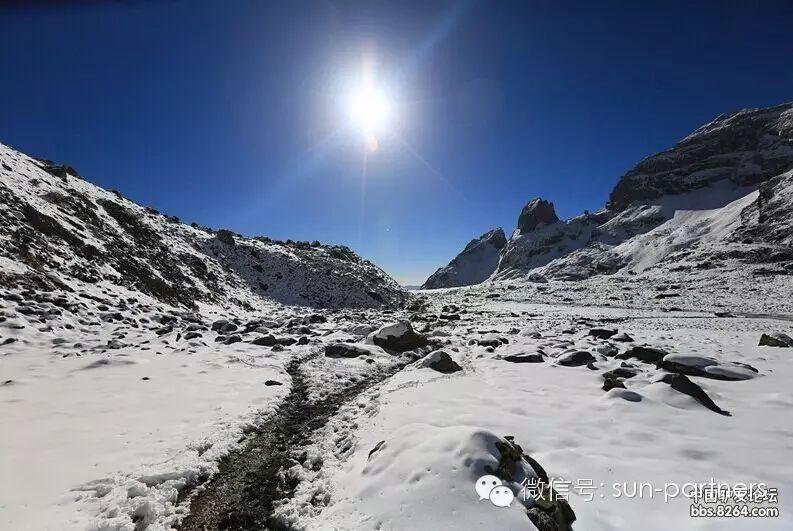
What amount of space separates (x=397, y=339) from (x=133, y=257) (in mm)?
29294

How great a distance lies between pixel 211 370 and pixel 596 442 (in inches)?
581

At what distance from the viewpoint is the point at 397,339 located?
23.6 meters

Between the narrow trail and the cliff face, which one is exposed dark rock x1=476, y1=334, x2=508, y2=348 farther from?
the cliff face

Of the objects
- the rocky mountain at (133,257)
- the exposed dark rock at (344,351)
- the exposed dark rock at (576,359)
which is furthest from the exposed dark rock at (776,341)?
the rocky mountain at (133,257)

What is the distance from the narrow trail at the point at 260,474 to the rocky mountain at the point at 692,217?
3642 inches

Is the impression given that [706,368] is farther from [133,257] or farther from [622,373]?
[133,257]

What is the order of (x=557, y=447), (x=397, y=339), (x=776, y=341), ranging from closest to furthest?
(x=557, y=447), (x=776, y=341), (x=397, y=339)

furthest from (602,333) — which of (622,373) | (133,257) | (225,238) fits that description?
(225,238)

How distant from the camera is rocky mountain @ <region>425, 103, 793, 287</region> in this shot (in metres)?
86.8

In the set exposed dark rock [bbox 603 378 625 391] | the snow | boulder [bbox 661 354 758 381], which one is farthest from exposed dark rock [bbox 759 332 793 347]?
the snow

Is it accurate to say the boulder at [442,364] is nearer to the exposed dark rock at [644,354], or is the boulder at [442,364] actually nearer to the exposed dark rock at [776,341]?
the exposed dark rock at [644,354]

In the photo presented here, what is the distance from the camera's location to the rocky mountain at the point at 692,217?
86.8m

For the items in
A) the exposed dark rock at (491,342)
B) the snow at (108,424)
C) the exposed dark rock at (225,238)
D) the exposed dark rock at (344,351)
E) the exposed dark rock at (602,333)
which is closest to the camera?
the snow at (108,424)

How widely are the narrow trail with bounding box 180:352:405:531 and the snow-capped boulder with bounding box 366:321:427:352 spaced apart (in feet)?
31.3
